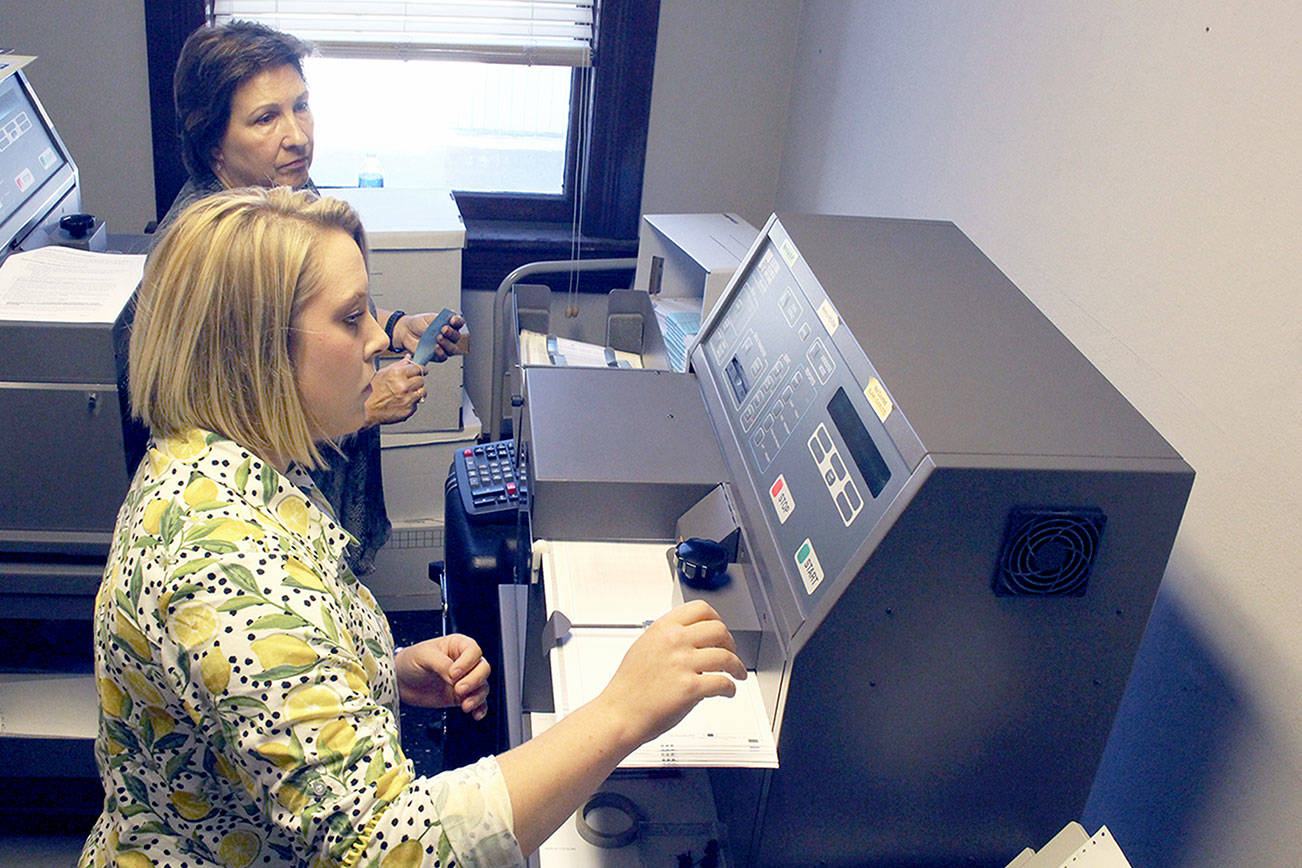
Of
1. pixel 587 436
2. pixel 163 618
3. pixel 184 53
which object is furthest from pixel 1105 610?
pixel 184 53

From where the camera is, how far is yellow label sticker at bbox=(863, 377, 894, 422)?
0.90m

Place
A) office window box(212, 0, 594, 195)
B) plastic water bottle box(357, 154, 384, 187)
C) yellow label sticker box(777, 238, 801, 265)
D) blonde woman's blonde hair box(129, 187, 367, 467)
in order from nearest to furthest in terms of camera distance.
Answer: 1. blonde woman's blonde hair box(129, 187, 367, 467)
2. yellow label sticker box(777, 238, 801, 265)
3. office window box(212, 0, 594, 195)
4. plastic water bottle box(357, 154, 384, 187)

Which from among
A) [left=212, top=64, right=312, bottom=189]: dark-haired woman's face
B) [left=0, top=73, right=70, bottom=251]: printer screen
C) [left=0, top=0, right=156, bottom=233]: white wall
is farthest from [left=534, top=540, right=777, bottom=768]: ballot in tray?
[left=0, top=0, right=156, bottom=233]: white wall

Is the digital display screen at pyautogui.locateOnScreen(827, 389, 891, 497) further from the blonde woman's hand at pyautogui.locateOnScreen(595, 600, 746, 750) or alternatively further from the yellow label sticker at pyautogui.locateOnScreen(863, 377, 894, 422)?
the blonde woman's hand at pyautogui.locateOnScreen(595, 600, 746, 750)

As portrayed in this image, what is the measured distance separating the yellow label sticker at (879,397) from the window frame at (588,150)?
190cm

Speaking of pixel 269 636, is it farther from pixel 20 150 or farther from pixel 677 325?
pixel 20 150

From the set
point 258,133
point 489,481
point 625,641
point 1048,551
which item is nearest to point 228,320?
point 625,641

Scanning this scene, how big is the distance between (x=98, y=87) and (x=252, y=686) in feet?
7.26

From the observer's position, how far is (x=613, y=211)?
9.20 ft

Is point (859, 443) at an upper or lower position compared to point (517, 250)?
upper

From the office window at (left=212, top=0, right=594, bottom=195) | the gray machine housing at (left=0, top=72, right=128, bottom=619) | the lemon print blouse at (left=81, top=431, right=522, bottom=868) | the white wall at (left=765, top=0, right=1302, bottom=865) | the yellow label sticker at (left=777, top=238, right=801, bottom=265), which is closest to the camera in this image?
the lemon print blouse at (left=81, top=431, right=522, bottom=868)

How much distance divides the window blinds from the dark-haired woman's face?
71cm

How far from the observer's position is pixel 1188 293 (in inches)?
45.1

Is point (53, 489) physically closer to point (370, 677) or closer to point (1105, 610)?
point (370, 677)
